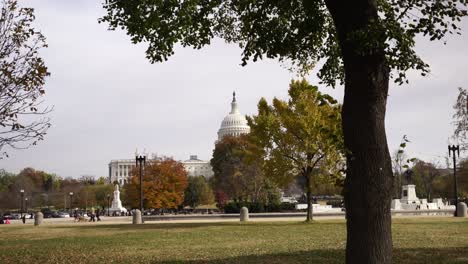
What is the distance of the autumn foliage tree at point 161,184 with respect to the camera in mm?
67375

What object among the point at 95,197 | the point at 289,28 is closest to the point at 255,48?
the point at 289,28

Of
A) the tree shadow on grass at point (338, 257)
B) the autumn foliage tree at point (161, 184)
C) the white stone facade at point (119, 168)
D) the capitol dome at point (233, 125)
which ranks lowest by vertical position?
the tree shadow on grass at point (338, 257)

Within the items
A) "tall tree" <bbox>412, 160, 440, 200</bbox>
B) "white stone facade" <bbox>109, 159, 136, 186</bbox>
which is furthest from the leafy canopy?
"white stone facade" <bbox>109, 159, 136, 186</bbox>

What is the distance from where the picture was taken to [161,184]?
68.2 metres

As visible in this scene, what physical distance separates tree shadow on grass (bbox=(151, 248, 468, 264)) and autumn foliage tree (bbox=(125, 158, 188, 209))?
52456 mm

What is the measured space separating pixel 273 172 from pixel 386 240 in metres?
29.6

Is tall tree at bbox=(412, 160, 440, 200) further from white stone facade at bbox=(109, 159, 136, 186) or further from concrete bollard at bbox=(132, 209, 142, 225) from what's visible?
white stone facade at bbox=(109, 159, 136, 186)

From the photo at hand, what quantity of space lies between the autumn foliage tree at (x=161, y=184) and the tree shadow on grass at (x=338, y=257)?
52456 millimetres

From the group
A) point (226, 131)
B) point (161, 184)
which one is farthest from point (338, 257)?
point (226, 131)

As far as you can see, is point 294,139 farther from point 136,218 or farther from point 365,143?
point 365,143

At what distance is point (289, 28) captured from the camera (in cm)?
1092

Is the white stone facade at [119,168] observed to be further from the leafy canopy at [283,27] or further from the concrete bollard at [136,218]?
the leafy canopy at [283,27]

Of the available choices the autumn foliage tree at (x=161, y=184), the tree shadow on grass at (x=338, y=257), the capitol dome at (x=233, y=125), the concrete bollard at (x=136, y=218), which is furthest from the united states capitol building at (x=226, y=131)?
the tree shadow on grass at (x=338, y=257)

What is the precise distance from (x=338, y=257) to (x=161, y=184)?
54925mm
